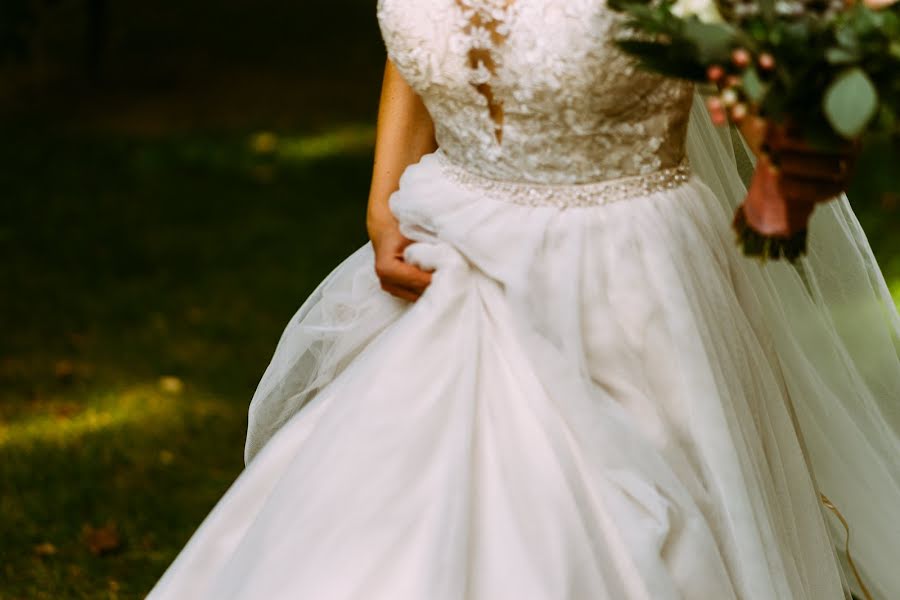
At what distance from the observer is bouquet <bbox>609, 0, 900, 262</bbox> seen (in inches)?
75.8

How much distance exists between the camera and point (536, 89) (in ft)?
8.32

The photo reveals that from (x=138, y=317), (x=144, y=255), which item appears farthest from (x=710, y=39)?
(x=144, y=255)

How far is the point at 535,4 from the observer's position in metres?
2.51

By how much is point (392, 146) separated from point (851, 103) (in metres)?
1.42

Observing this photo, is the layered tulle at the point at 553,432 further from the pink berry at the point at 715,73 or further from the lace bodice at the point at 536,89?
the pink berry at the point at 715,73

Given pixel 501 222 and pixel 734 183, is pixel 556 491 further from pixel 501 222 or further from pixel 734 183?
pixel 734 183

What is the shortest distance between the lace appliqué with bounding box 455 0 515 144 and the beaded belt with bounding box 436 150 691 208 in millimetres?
174

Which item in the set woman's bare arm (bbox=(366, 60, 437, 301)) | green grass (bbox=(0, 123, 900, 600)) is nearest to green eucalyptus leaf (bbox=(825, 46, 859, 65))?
woman's bare arm (bbox=(366, 60, 437, 301))

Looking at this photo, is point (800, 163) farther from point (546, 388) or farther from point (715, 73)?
point (546, 388)

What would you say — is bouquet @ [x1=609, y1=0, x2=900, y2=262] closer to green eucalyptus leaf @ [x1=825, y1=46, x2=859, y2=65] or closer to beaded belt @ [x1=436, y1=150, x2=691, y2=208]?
green eucalyptus leaf @ [x1=825, y1=46, x2=859, y2=65]

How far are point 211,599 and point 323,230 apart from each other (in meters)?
6.20

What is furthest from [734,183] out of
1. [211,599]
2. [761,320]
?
[211,599]

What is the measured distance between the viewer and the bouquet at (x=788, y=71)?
6.31ft

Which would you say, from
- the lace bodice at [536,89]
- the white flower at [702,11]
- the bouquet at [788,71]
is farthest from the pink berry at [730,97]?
the lace bodice at [536,89]
